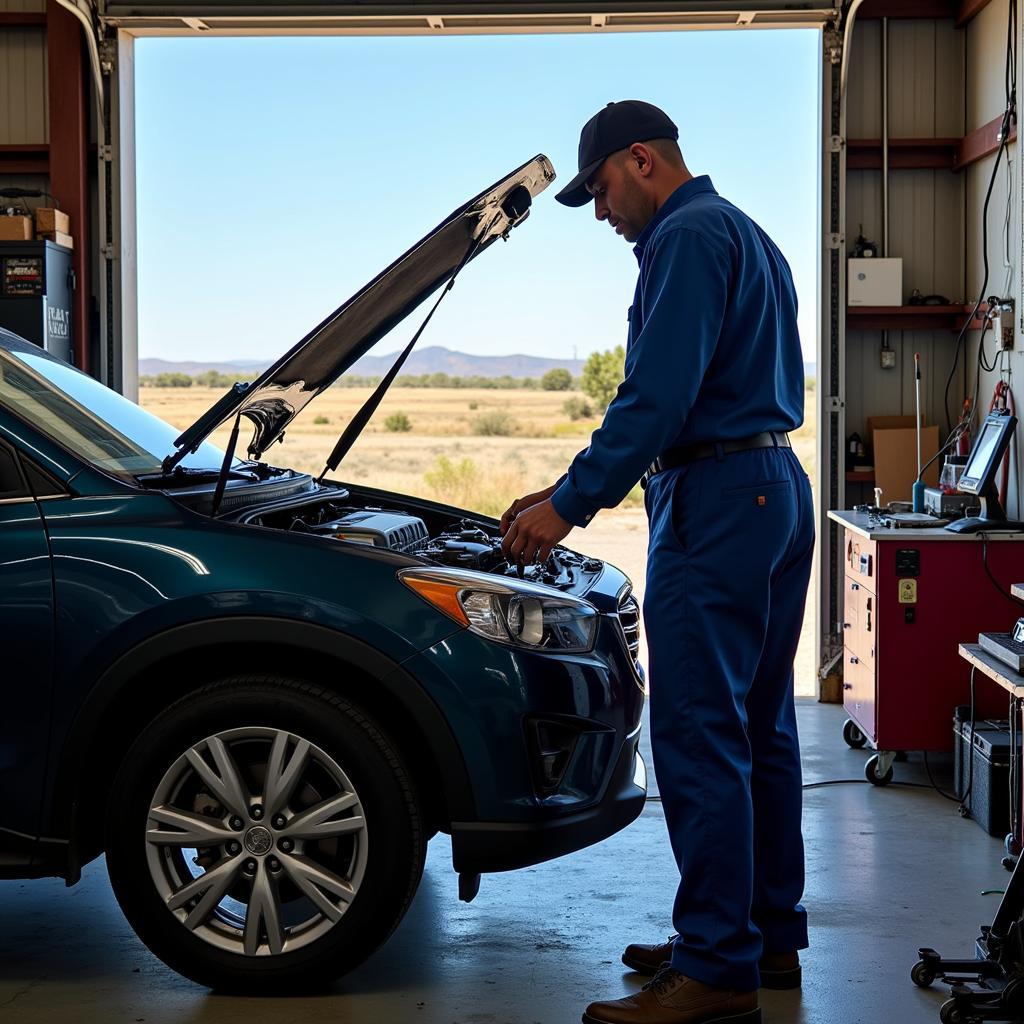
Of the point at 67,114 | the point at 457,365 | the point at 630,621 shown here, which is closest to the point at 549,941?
the point at 630,621

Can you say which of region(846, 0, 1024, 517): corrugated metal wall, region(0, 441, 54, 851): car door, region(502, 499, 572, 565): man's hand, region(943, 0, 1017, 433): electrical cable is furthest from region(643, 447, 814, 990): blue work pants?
region(846, 0, 1024, 517): corrugated metal wall

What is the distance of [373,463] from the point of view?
3269cm

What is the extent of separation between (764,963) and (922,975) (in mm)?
343

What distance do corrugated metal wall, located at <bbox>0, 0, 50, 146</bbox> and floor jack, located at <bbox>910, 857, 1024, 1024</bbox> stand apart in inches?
227

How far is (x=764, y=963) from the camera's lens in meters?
2.91

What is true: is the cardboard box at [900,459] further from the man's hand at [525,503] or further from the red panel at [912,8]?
the man's hand at [525,503]

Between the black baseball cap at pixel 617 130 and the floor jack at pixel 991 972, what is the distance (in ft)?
5.54

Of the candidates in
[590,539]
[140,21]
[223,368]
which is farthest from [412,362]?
[140,21]

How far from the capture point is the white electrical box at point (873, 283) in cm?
634

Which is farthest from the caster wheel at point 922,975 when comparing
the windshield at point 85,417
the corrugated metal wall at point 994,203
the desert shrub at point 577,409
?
the desert shrub at point 577,409

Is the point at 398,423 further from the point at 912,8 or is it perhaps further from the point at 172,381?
the point at 912,8

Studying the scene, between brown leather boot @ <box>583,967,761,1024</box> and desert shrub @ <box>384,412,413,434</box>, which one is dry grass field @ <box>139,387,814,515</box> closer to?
desert shrub @ <box>384,412,413,434</box>

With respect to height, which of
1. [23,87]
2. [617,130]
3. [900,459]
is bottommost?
[900,459]

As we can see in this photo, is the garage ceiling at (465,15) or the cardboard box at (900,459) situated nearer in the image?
the garage ceiling at (465,15)
